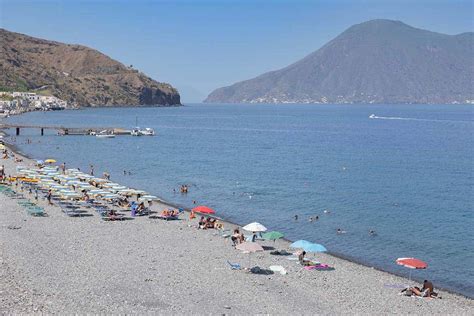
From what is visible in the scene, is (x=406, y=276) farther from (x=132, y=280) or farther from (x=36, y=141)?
(x=36, y=141)

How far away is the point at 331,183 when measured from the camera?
61.7 metres

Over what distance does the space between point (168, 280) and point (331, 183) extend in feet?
127

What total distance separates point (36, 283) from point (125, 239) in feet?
31.5

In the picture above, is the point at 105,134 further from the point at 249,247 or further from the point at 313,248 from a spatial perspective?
the point at 313,248

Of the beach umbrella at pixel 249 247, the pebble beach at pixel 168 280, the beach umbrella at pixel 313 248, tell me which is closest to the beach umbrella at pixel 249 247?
the beach umbrella at pixel 249 247

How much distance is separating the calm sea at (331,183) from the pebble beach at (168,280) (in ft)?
15.6

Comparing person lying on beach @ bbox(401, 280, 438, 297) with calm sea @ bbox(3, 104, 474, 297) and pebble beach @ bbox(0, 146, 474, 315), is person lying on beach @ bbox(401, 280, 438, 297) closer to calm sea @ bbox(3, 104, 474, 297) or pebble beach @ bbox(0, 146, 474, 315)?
pebble beach @ bbox(0, 146, 474, 315)

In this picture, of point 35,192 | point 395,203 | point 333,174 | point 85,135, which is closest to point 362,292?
point 395,203

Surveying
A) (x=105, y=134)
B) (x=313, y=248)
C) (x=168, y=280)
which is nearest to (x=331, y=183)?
(x=313, y=248)

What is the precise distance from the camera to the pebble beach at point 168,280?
21906 millimetres

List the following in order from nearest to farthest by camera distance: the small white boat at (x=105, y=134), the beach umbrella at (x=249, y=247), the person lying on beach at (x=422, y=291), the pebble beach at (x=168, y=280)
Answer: the pebble beach at (x=168, y=280)
the person lying on beach at (x=422, y=291)
the beach umbrella at (x=249, y=247)
the small white boat at (x=105, y=134)

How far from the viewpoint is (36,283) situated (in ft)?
76.8

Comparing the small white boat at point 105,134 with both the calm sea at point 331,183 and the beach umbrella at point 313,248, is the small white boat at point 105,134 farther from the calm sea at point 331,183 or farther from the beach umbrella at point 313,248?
the beach umbrella at point 313,248

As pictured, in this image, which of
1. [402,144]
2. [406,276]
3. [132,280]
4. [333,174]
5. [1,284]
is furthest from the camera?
[402,144]
